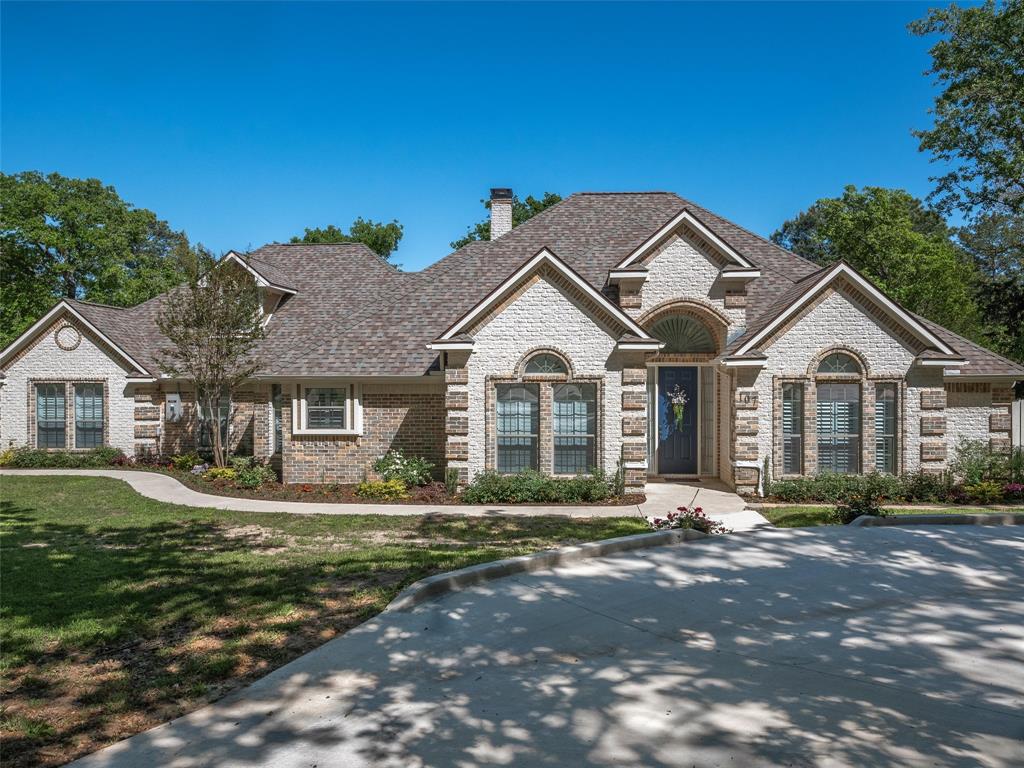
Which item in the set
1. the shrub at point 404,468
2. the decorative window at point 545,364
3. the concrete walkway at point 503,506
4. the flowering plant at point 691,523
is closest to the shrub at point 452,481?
the concrete walkway at point 503,506

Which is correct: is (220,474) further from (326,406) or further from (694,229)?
(694,229)

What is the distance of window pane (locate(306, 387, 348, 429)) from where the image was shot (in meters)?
16.0

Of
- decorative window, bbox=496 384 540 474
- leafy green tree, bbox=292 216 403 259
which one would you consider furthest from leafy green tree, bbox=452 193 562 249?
decorative window, bbox=496 384 540 474

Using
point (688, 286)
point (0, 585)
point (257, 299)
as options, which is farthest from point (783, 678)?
point (257, 299)

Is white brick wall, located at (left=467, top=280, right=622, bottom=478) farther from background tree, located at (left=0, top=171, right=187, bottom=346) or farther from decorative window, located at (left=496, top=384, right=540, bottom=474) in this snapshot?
background tree, located at (left=0, top=171, right=187, bottom=346)

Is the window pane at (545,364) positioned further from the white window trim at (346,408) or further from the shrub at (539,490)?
the white window trim at (346,408)

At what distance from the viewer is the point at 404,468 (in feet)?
49.8

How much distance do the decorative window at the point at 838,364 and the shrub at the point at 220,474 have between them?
15.0 meters

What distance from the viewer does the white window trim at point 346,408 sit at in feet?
51.9

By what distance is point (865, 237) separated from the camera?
29188 millimetres

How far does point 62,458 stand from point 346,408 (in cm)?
1038

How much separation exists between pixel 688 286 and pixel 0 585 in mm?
14787

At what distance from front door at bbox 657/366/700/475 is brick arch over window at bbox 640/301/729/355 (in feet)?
2.61

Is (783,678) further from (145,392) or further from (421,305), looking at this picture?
(145,392)
